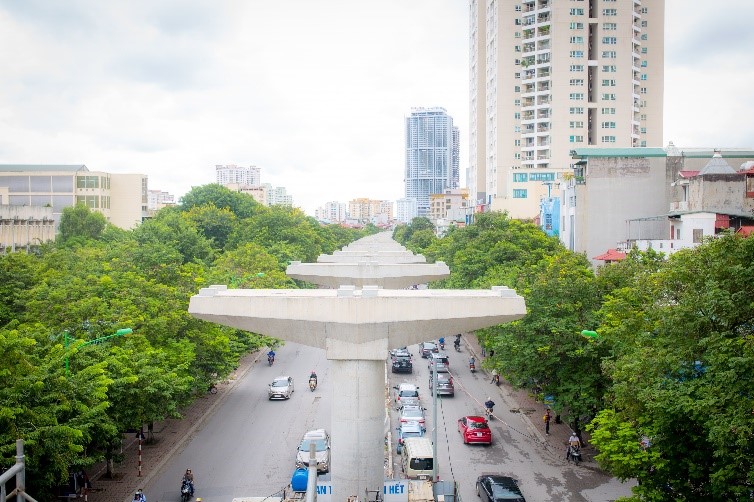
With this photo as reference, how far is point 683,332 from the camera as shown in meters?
17.1

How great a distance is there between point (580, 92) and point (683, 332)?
229 ft

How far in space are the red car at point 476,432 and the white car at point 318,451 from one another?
18.4 feet

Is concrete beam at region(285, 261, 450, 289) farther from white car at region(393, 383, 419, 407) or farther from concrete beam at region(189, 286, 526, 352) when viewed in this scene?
concrete beam at region(189, 286, 526, 352)

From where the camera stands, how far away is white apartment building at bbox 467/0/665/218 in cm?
8150

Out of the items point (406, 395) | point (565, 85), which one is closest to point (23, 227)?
point (406, 395)

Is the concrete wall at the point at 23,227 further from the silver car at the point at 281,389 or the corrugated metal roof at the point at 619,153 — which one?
the corrugated metal roof at the point at 619,153

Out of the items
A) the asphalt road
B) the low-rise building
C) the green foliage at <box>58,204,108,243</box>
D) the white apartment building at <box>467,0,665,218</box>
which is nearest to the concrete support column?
the asphalt road

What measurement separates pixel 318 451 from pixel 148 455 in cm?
671

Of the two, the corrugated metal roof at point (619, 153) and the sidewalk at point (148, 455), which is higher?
the corrugated metal roof at point (619, 153)

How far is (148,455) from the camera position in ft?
90.9

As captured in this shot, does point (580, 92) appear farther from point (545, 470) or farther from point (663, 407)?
point (663, 407)

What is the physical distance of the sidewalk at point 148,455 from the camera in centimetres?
2375

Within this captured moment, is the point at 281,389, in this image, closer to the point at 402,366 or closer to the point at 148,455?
the point at 402,366

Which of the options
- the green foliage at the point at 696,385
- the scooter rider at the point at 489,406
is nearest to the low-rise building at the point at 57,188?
the scooter rider at the point at 489,406
